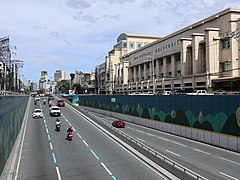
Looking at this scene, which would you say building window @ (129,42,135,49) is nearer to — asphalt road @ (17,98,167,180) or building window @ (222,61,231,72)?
building window @ (222,61,231,72)

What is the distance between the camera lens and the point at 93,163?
21.9 meters

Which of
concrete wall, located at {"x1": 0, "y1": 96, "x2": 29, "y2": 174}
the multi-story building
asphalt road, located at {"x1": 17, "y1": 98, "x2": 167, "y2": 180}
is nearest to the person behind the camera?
concrete wall, located at {"x1": 0, "y1": 96, "x2": 29, "y2": 174}

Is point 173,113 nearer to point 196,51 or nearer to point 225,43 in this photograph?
point 225,43

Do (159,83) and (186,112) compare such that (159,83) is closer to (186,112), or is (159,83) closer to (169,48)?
(169,48)

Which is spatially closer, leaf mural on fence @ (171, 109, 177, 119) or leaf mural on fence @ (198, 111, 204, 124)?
leaf mural on fence @ (198, 111, 204, 124)

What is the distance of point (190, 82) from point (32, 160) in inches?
2029

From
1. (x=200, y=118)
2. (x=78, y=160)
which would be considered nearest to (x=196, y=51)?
(x=200, y=118)

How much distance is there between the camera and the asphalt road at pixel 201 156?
65.8 feet

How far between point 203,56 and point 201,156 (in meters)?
48.3

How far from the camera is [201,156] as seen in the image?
25.8 meters

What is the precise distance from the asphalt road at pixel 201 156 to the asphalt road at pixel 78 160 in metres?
3.53

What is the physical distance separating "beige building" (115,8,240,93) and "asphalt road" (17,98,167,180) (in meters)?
33.9

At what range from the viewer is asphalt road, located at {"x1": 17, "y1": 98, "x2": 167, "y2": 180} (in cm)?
1855

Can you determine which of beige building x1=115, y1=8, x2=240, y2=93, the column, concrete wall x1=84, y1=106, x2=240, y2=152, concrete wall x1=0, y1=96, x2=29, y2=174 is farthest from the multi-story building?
concrete wall x1=0, y1=96, x2=29, y2=174
